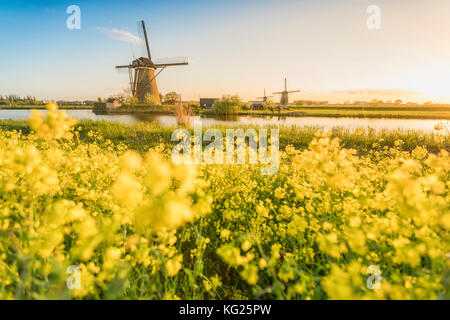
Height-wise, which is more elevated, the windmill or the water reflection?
the windmill

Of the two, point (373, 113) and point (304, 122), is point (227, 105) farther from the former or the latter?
point (373, 113)

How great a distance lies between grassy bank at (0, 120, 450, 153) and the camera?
9.56m

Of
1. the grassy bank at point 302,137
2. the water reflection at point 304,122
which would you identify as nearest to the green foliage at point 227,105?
the water reflection at point 304,122

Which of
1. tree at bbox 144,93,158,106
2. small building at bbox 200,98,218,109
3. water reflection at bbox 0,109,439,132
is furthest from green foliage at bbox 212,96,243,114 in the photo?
small building at bbox 200,98,218,109

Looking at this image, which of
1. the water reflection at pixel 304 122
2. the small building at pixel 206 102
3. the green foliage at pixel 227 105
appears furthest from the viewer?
the small building at pixel 206 102

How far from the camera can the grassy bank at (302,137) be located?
9562mm

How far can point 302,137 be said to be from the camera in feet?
36.3

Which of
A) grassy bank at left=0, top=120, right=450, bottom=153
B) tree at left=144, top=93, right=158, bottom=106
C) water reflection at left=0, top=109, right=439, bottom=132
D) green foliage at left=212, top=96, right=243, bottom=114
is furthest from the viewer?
green foliage at left=212, top=96, right=243, bottom=114

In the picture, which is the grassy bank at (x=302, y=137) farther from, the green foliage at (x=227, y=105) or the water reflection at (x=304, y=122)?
the green foliage at (x=227, y=105)

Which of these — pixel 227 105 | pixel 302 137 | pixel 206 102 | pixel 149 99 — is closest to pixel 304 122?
pixel 302 137

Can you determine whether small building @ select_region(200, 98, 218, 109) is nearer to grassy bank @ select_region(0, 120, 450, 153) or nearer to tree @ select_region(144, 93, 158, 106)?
tree @ select_region(144, 93, 158, 106)

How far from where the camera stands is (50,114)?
63.7 inches
